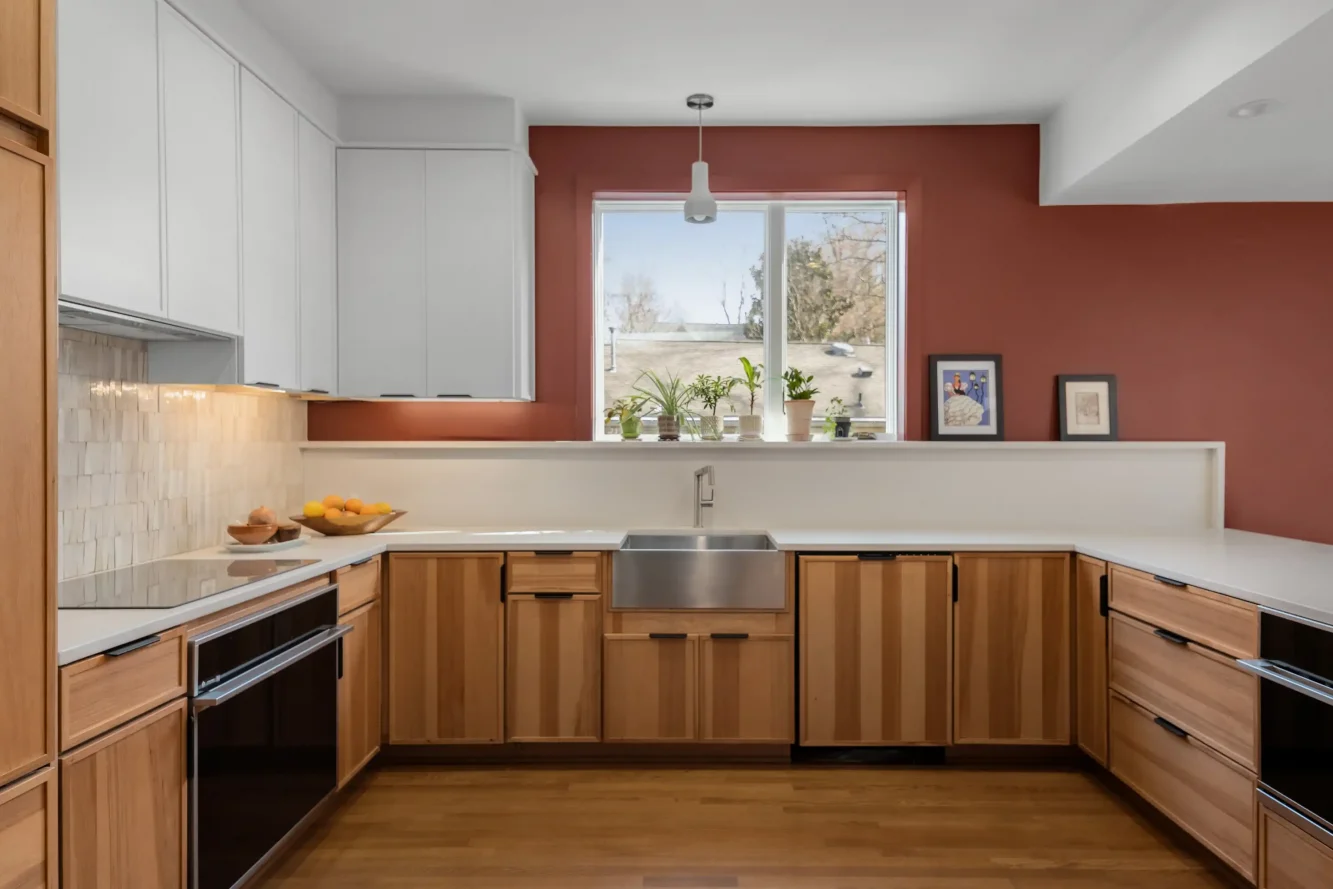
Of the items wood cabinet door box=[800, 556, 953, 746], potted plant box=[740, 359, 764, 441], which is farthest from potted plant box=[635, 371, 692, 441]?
wood cabinet door box=[800, 556, 953, 746]

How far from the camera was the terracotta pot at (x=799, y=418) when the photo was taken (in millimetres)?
3627

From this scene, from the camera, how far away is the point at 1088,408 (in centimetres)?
361

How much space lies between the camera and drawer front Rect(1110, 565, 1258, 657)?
6.89ft

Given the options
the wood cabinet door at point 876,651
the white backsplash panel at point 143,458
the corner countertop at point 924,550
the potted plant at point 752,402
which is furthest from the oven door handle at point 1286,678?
the white backsplash panel at point 143,458

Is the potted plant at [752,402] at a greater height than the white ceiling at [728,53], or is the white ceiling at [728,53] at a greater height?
the white ceiling at [728,53]

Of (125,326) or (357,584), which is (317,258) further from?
(357,584)

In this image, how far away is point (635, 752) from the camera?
312 centimetres

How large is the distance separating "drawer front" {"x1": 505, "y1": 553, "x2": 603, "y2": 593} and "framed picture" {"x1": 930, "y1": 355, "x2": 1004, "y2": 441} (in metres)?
1.70

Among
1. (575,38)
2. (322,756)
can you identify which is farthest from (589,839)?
(575,38)

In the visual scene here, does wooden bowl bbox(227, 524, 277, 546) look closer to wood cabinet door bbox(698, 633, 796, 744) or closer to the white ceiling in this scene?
wood cabinet door bbox(698, 633, 796, 744)

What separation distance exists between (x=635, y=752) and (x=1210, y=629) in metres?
1.98

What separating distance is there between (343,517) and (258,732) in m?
1.18

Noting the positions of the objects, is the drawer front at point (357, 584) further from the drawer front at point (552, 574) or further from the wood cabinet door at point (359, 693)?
the drawer front at point (552, 574)

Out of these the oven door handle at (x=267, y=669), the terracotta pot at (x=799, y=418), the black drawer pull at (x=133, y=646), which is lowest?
the oven door handle at (x=267, y=669)
